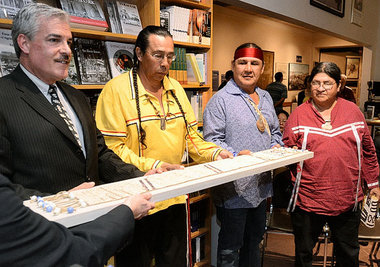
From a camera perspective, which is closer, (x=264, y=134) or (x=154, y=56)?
(x=154, y=56)

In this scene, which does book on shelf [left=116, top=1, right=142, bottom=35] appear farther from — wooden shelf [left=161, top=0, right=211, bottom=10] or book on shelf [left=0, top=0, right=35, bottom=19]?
book on shelf [left=0, top=0, right=35, bottom=19]

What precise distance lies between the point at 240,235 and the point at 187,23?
5.70 ft

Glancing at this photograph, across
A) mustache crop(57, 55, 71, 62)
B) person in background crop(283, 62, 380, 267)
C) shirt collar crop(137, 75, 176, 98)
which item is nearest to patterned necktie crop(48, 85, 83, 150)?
mustache crop(57, 55, 71, 62)

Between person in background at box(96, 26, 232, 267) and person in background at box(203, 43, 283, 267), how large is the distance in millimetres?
374

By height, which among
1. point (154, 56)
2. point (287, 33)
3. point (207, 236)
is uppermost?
point (287, 33)

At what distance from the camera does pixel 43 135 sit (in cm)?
125

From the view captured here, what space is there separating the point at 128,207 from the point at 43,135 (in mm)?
477

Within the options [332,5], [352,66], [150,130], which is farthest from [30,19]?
[352,66]

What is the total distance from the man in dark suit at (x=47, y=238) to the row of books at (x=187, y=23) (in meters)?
1.86

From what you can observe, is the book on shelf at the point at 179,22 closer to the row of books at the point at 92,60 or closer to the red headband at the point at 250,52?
the row of books at the point at 92,60

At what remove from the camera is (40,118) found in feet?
4.16

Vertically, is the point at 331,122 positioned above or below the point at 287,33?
below

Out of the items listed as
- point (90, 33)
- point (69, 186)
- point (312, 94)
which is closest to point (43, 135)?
point (69, 186)

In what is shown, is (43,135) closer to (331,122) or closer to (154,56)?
(154,56)
